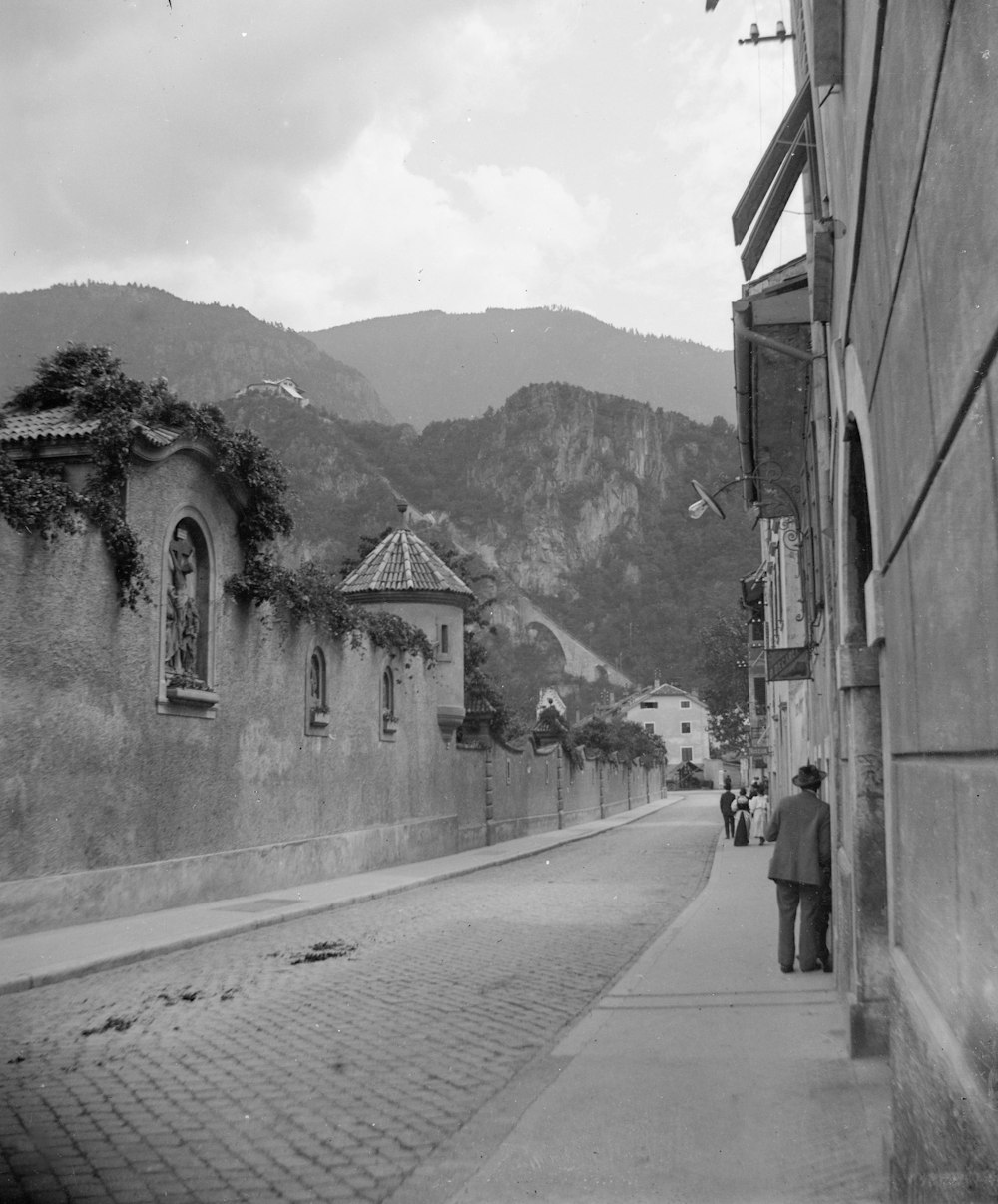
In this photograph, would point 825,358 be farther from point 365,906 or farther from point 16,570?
point 365,906

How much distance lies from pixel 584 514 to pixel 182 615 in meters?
168

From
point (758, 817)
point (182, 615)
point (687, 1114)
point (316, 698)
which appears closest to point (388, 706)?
point (316, 698)

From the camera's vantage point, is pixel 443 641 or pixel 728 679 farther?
pixel 728 679

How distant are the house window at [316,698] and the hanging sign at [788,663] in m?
7.74

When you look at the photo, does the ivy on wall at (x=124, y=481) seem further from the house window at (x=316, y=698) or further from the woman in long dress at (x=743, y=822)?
the woman in long dress at (x=743, y=822)

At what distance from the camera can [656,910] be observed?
1614 cm

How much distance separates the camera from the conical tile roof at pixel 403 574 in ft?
89.8

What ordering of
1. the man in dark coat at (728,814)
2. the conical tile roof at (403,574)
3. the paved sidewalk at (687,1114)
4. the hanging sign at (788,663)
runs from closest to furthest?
the paved sidewalk at (687,1114) < the hanging sign at (788,663) < the conical tile roof at (403,574) < the man in dark coat at (728,814)

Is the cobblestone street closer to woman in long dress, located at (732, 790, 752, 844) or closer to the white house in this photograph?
woman in long dress, located at (732, 790, 752, 844)

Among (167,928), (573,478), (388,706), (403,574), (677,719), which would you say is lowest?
(167,928)

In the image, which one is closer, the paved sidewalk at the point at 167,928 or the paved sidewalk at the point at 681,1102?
the paved sidewalk at the point at 681,1102

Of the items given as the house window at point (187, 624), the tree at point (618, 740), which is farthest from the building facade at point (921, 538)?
the tree at point (618, 740)

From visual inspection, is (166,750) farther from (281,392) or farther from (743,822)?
(281,392)

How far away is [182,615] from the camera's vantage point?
1574cm
